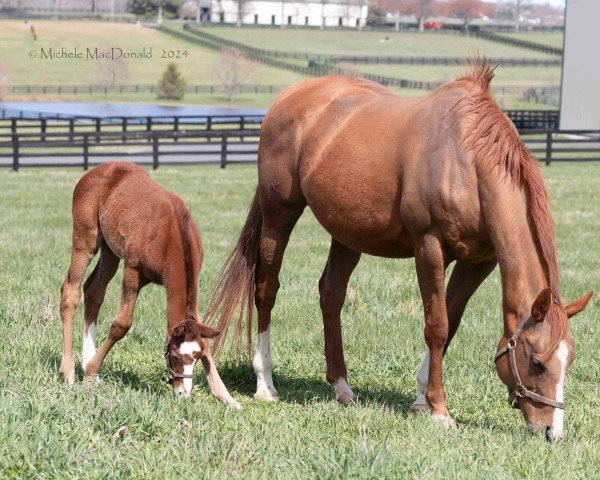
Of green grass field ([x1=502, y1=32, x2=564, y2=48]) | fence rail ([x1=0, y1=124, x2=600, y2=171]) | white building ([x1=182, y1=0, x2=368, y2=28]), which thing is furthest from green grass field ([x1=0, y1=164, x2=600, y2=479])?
→ white building ([x1=182, y1=0, x2=368, y2=28])

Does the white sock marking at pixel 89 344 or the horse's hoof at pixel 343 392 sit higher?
the white sock marking at pixel 89 344

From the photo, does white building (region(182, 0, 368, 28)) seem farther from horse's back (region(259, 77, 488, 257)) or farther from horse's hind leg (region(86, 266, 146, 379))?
horse's hind leg (region(86, 266, 146, 379))

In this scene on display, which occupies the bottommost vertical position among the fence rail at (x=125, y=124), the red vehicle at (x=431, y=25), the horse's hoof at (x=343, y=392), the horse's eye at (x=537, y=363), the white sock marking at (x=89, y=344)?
the fence rail at (x=125, y=124)

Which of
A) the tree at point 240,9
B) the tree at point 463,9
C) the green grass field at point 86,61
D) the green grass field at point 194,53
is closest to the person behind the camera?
the green grass field at point 194,53


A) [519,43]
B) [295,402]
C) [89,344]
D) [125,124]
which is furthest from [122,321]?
[519,43]

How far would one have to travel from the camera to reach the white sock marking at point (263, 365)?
6156 mm

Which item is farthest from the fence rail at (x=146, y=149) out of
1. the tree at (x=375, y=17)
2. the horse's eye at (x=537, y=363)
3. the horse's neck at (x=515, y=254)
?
the tree at (x=375, y=17)

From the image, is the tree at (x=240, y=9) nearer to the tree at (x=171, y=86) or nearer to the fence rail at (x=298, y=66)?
the fence rail at (x=298, y=66)

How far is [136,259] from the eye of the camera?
226 inches

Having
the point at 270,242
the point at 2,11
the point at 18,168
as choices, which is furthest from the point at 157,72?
the point at 270,242

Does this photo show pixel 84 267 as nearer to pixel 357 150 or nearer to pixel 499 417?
pixel 357 150

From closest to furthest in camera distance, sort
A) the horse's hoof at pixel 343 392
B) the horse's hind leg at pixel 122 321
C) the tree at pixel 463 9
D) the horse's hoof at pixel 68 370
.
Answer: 1. the horse's hind leg at pixel 122 321
2. the horse's hoof at pixel 68 370
3. the horse's hoof at pixel 343 392
4. the tree at pixel 463 9

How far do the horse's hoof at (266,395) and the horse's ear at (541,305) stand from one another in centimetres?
193

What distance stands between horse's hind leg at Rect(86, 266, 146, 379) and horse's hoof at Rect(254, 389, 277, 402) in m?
0.96
